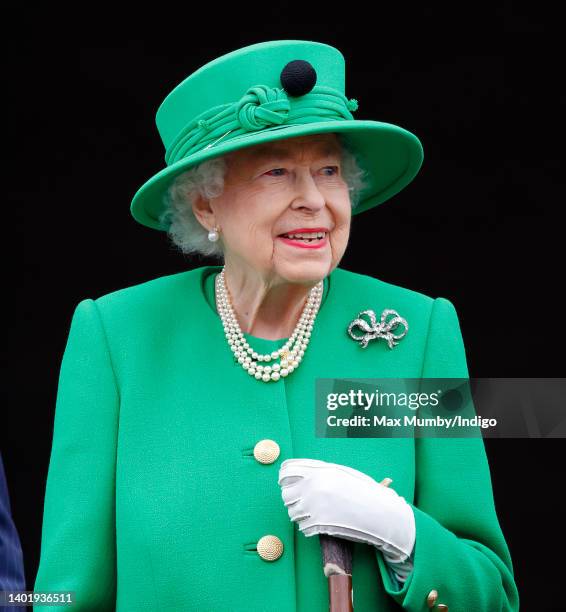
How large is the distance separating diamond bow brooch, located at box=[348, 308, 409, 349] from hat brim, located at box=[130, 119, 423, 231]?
35cm

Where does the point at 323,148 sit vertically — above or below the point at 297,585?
above

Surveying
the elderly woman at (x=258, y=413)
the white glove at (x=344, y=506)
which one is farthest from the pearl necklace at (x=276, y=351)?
the white glove at (x=344, y=506)

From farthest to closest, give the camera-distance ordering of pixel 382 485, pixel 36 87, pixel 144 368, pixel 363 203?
pixel 36 87 < pixel 363 203 < pixel 144 368 < pixel 382 485

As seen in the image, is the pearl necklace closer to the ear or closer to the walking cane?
the ear

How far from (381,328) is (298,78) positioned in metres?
0.66

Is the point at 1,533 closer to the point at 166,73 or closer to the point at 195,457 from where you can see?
the point at 195,457

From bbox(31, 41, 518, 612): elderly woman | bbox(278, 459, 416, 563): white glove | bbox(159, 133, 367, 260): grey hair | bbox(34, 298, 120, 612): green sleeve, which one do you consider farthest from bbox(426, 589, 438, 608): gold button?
bbox(159, 133, 367, 260): grey hair

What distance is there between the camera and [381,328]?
422 cm

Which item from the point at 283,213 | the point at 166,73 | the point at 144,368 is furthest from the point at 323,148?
the point at 166,73

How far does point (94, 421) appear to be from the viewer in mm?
4094

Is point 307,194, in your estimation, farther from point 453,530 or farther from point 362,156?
point 453,530

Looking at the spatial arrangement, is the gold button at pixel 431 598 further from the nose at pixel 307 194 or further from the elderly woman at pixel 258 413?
the nose at pixel 307 194

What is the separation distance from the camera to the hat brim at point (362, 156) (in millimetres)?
3930

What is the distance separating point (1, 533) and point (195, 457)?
1.57 ft
